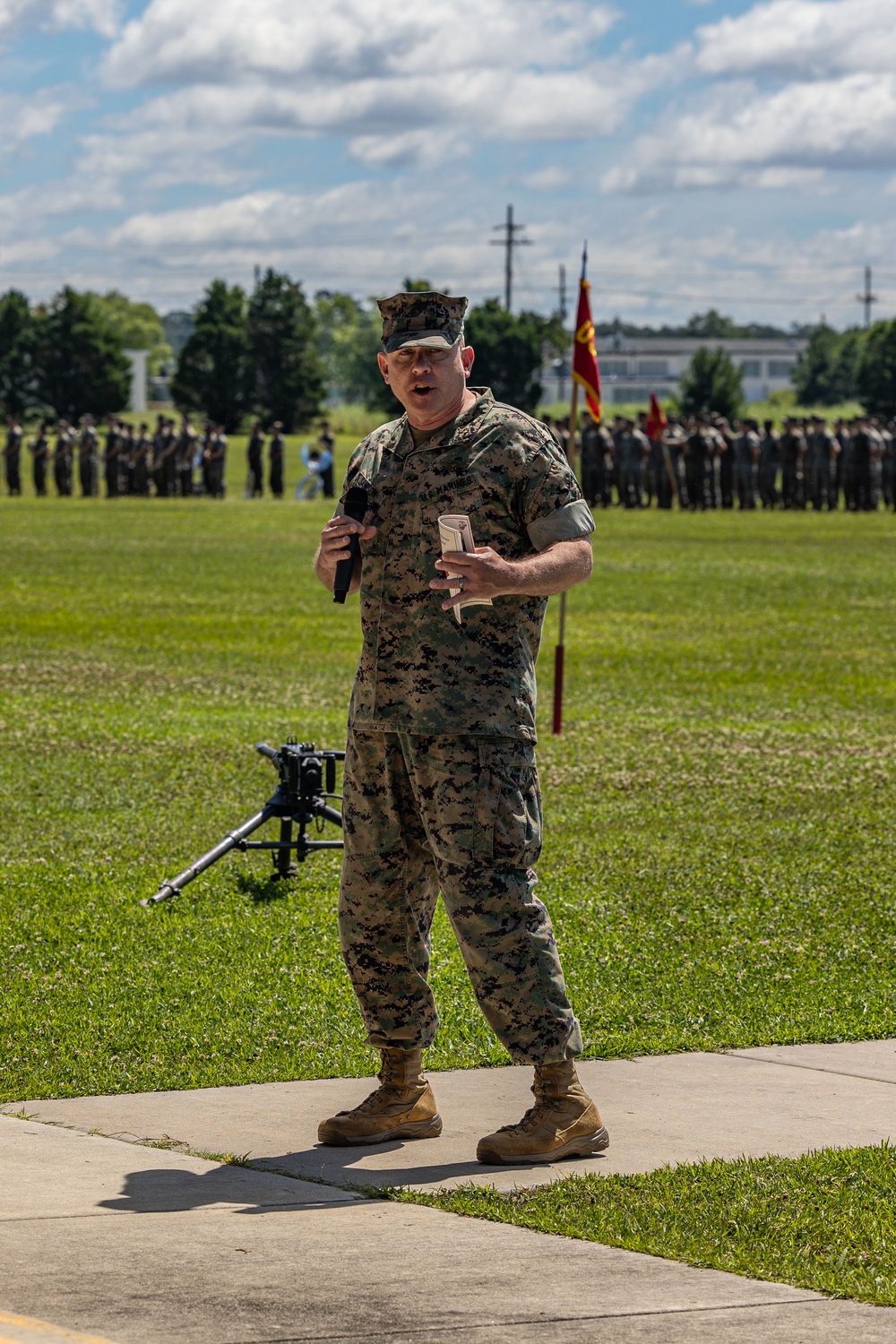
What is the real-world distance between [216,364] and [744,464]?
4987 centimetres

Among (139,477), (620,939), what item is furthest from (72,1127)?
(139,477)

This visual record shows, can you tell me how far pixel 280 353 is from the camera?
97.2 metres

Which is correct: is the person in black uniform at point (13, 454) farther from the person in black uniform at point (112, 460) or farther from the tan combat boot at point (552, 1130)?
the tan combat boot at point (552, 1130)

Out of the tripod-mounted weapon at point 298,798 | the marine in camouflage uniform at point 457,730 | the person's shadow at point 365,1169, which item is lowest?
the person's shadow at point 365,1169

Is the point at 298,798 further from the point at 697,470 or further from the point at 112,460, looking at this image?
the point at 112,460

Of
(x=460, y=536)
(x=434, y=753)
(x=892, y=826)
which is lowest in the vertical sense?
(x=892, y=826)

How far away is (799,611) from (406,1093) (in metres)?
18.1

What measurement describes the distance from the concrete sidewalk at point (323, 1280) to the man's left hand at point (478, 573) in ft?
4.73

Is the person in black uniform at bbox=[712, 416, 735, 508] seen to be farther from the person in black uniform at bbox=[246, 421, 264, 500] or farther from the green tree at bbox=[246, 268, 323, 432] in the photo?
the green tree at bbox=[246, 268, 323, 432]

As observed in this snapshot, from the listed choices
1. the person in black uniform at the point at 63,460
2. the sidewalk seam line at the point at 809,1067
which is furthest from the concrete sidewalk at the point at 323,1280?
the person in black uniform at the point at 63,460

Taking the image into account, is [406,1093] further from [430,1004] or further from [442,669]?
[442,669]

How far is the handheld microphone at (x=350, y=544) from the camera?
5.12 meters

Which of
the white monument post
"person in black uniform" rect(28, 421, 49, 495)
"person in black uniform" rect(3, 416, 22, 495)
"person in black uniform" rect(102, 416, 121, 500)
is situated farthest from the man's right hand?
the white monument post

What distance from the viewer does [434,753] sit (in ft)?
16.6
